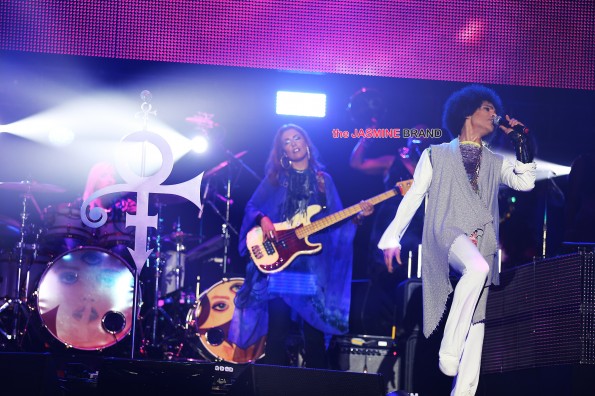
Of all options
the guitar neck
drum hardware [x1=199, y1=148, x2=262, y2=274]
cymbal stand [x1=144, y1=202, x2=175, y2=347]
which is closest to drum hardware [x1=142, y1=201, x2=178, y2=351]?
cymbal stand [x1=144, y1=202, x2=175, y2=347]

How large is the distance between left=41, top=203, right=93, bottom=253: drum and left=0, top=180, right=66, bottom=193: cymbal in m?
0.22

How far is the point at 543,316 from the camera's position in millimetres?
4816

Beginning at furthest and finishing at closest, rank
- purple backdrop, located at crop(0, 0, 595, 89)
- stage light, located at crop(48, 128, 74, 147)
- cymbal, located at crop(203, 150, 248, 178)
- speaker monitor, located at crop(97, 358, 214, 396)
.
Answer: stage light, located at crop(48, 128, 74, 147) < cymbal, located at crop(203, 150, 248, 178) < purple backdrop, located at crop(0, 0, 595, 89) < speaker monitor, located at crop(97, 358, 214, 396)

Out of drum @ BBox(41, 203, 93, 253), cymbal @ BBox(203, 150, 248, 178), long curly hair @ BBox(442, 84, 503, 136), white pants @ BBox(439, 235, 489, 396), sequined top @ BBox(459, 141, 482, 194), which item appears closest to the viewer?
white pants @ BBox(439, 235, 489, 396)

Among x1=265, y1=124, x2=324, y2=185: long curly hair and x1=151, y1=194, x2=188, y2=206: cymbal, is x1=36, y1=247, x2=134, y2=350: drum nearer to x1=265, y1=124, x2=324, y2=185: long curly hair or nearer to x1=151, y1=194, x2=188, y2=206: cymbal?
x1=151, y1=194, x2=188, y2=206: cymbal

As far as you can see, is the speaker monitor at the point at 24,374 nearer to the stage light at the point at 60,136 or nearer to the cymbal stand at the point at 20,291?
the cymbal stand at the point at 20,291

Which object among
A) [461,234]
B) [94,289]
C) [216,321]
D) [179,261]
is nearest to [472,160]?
[461,234]

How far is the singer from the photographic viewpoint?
4637 mm

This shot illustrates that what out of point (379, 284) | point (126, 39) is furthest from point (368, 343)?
point (126, 39)

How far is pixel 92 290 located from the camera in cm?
717

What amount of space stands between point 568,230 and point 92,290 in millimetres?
4367

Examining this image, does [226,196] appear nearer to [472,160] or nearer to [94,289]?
[94,289]

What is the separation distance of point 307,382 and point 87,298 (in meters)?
3.69

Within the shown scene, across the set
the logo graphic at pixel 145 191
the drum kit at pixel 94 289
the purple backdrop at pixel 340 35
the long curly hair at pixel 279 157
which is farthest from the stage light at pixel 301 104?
the logo graphic at pixel 145 191
